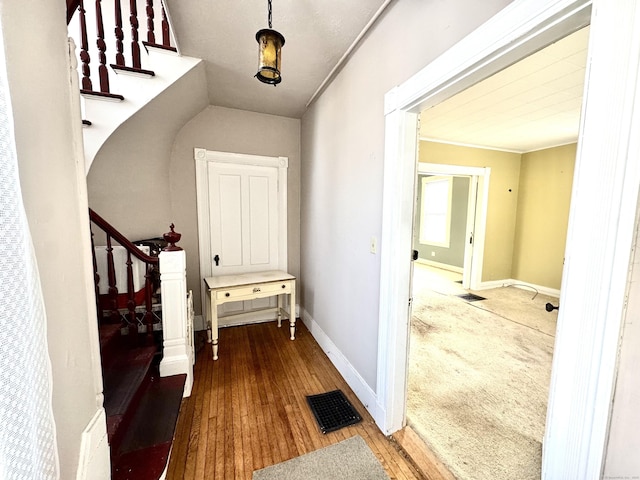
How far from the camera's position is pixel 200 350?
2.52 m

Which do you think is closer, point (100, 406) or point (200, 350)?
point (100, 406)

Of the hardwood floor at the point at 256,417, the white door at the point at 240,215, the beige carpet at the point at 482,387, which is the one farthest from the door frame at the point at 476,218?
the hardwood floor at the point at 256,417

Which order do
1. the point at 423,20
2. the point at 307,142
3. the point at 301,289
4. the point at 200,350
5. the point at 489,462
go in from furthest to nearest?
the point at 301,289
the point at 307,142
the point at 200,350
the point at 489,462
the point at 423,20

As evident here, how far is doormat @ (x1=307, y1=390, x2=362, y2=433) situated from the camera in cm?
163

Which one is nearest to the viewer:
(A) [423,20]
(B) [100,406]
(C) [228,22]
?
(B) [100,406]

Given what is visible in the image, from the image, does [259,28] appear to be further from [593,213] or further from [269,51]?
[593,213]

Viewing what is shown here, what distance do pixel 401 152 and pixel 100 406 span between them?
172 centimetres

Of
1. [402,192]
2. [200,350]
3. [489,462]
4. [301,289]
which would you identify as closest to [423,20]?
[402,192]

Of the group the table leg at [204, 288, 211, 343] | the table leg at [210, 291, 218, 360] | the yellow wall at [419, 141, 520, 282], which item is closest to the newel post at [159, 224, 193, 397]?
the table leg at [210, 291, 218, 360]

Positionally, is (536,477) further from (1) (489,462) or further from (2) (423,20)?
(2) (423,20)

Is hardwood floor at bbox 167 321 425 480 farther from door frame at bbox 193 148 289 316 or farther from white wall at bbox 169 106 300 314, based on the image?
white wall at bbox 169 106 300 314

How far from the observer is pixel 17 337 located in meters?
0.46

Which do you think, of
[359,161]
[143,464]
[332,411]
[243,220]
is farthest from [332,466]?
[243,220]

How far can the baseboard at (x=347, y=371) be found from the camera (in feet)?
5.62
